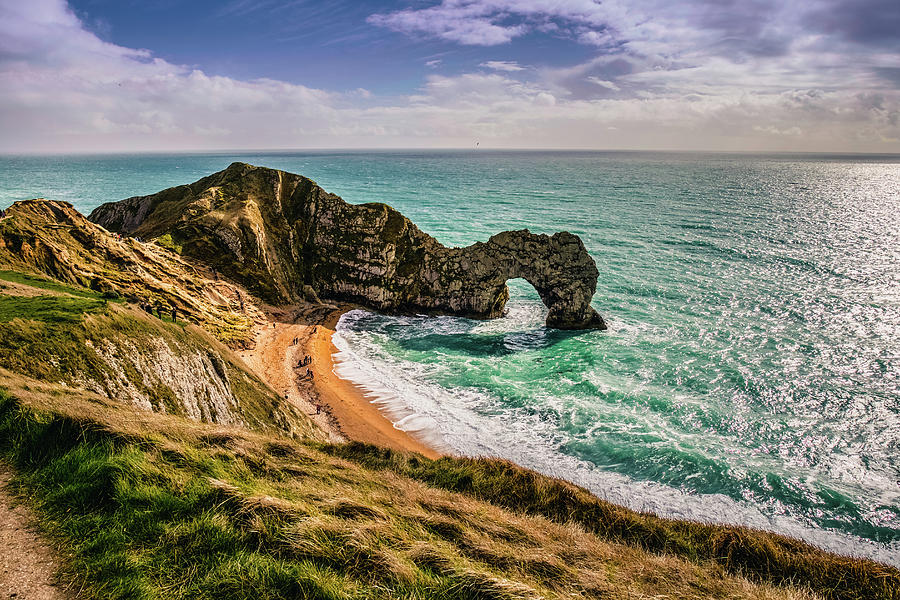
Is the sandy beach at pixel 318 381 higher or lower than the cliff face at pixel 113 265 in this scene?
lower

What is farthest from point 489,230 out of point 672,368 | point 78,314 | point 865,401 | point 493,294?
point 78,314

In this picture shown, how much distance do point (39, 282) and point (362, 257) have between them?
32.9 metres

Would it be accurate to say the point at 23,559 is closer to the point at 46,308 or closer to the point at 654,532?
the point at 46,308

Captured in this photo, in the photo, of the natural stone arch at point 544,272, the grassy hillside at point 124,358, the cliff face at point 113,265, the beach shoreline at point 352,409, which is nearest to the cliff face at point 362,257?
the natural stone arch at point 544,272

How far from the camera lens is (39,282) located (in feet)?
76.1

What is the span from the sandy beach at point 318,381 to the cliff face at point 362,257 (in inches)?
247

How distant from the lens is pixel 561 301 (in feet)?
159

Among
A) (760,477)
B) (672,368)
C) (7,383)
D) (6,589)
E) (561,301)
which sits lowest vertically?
(760,477)

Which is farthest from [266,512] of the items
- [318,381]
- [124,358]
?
[318,381]

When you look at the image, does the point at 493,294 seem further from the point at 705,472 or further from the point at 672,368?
the point at 705,472

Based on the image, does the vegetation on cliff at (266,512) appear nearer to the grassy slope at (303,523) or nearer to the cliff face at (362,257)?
the grassy slope at (303,523)

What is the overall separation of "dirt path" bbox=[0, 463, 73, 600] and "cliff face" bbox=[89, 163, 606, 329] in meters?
43.9

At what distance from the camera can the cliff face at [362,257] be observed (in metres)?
49.0

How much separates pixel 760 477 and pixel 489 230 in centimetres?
7551
